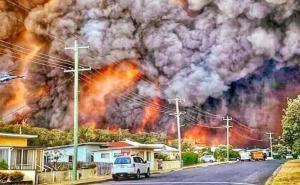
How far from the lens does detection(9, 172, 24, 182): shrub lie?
32.3 m

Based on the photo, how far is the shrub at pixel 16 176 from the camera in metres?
32.3

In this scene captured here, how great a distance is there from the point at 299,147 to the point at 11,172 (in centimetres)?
2323

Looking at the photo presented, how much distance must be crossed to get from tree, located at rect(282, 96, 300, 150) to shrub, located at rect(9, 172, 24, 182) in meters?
21.8

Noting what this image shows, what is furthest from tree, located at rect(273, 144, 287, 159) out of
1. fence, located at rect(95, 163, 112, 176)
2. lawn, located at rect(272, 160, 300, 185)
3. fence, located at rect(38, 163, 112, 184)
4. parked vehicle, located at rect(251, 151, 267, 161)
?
fence, located at rect(38, 163, 112, 184)

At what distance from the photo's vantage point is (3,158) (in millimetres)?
37781

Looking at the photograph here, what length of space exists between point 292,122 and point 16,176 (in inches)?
889

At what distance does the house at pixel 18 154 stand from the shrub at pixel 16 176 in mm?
2529

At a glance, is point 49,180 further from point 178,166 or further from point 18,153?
point 178,166

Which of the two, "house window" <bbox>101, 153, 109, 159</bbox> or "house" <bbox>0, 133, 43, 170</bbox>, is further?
"house window" <bbox>101, 153, 109, 159</bbox>

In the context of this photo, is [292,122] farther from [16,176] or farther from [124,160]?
[16,176]

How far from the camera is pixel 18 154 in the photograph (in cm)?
3959

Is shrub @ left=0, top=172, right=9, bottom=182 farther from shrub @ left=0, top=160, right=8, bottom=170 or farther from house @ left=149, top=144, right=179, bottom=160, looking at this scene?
house @ left=149, top=144, right=179, bottom=160

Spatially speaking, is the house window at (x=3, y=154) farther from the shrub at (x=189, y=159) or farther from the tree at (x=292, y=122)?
the shrub at (x=189, y=159)

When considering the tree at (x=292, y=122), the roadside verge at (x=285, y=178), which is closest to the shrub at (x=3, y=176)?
the roadside verge at (x=285, y=178)
